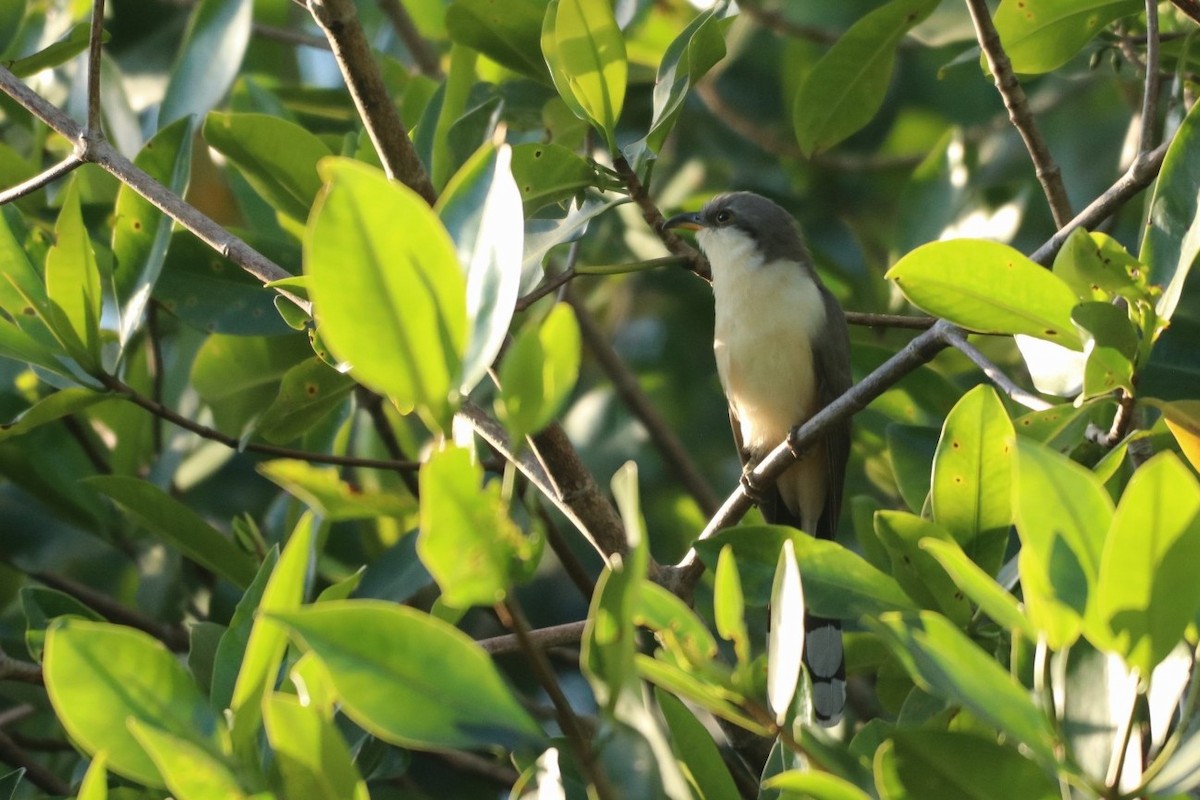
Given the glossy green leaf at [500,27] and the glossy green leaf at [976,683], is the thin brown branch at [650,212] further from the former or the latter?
the glossy green leaf at [976,683]

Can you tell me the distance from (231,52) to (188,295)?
2.51ft

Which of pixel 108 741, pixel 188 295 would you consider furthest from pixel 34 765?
pixel 108 741

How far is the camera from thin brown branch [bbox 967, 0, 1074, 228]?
3100 millimetres

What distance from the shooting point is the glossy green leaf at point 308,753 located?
1.62 meters

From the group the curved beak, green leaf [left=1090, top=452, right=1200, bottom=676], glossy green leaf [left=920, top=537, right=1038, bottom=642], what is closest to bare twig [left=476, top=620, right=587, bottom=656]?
glossy green leaf [left=920, top=537, right=1038, bottom=642]

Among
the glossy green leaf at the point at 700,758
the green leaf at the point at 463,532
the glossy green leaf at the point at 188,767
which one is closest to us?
the green leaf at the point at 463,532

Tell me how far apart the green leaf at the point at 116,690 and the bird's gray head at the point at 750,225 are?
3.70 metres

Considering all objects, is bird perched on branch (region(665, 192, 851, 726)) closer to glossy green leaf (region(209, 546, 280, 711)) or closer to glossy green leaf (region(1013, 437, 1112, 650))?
glossy green leaf (region(209, 546, 280, 711))

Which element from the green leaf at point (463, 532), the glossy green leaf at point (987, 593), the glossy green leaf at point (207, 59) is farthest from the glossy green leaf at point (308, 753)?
the glossy green leaf at point (207, 59)

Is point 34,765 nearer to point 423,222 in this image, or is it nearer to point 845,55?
point 423,222

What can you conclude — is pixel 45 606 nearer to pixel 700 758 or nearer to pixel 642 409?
pixel 700 758

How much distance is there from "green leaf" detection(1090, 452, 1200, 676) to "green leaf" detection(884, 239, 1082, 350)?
896mm

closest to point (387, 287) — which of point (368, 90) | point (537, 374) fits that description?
point (537, 374)

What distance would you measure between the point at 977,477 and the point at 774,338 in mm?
2651
